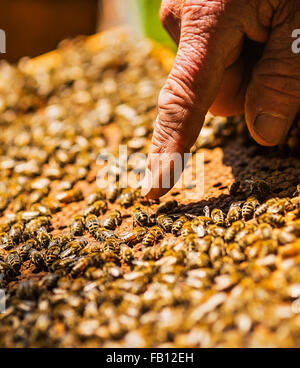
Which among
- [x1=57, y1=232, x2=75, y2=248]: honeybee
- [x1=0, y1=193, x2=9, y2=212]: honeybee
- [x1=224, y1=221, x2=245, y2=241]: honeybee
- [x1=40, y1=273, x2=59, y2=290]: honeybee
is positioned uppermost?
[x1=224, y1=221, x2=245, y2=241]: honeybee

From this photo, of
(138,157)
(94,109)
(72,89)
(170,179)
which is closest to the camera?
(170,179)

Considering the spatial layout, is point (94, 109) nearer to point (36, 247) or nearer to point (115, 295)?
point (36, 247)

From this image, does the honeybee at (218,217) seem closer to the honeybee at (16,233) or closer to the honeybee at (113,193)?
the honeybee at (113,193)

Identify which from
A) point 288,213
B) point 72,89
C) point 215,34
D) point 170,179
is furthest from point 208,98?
point 72,89

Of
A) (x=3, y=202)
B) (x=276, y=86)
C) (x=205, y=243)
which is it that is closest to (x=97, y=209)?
(x=3, y=202)

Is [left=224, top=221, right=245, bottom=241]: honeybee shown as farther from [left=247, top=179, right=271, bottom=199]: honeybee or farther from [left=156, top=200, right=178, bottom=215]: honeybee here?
[left=156, top=200, right=178, bottom=215]: honeybee

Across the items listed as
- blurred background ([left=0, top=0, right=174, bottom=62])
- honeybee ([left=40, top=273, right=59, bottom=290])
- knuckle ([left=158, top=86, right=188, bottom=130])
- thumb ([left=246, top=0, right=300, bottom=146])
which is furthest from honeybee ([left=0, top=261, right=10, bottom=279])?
blurred background ([left=0, top=0, right=174, bottom=62])

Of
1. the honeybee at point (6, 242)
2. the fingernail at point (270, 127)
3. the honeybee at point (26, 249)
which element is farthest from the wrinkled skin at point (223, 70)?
the honeybee at point (6, 242)
